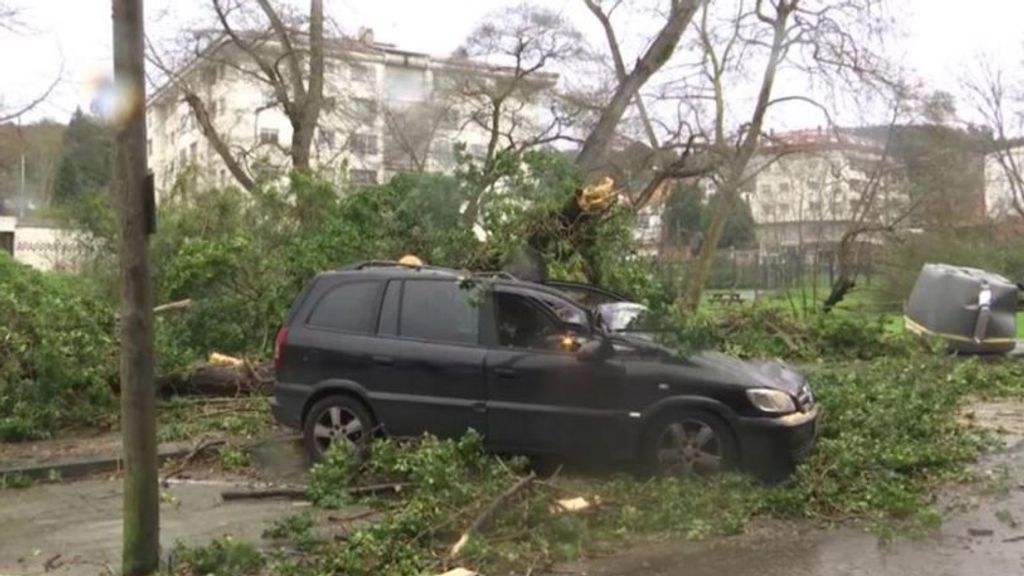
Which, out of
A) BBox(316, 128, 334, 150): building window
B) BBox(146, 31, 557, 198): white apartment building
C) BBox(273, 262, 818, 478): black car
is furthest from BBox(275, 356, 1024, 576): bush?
BBox(316, 128, 334, 150): building window

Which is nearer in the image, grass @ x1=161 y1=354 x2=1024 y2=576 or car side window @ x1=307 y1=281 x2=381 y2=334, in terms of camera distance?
grass @ x1=161 y1=354 x2=1024 y2=576

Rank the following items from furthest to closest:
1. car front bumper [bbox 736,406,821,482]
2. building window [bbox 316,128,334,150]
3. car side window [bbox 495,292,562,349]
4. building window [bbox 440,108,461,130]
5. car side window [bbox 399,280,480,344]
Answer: building window [bbox 440,108,461,130], building window [bbox 316,128,334,150], car side window [bbox 399,280,480,344], car side window [bbox 495,292,562,349], car front bumper [bbox 736,406,821,482]

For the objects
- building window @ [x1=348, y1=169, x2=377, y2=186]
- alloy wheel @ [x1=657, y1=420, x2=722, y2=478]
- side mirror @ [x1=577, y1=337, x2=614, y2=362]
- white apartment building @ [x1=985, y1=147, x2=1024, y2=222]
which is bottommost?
alloy wheel @ [x1=657, y1=420, x2=722, y2=478]

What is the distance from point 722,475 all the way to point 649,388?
80 cm

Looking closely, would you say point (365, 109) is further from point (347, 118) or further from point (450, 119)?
point (450, 119)

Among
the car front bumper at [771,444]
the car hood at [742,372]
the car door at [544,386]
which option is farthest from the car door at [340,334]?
the car front bumper at [771,444]

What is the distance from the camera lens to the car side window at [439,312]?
26.6 feet

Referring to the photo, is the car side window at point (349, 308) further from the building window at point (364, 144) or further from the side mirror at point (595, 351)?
the building window at point (364, 144)

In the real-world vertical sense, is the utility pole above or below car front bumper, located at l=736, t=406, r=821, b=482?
above

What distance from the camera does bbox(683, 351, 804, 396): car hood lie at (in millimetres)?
7332

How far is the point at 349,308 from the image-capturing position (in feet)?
27.9

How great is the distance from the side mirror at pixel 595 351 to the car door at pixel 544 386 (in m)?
0.04

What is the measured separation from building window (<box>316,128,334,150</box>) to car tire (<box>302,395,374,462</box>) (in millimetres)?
21991

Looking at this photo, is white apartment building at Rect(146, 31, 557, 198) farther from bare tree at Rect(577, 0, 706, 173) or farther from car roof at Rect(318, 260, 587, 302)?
car roof at Rect(318, 260, 587, 302)
